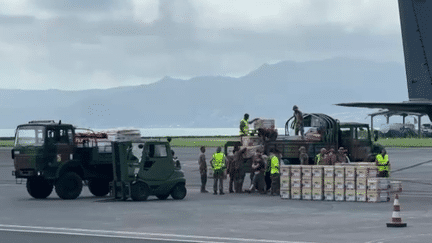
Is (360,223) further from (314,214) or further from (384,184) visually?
(384,184)

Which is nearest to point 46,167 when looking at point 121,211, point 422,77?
point 121,211

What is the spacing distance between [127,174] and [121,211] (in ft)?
11.0

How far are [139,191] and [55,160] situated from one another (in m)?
3.43

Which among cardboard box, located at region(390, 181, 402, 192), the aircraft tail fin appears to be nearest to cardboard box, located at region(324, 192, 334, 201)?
cardboard box, located at region(390, 181, 402, 192)

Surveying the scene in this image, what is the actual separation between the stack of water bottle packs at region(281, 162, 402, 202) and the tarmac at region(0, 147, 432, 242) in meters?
0.53

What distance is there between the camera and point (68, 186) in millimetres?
26172

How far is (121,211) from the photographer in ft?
71.6

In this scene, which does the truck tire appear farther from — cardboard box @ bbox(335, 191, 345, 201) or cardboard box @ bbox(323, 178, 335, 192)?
cardboard box @ bbox(335, 191, 345, 201)

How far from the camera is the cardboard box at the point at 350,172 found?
24.8 meters

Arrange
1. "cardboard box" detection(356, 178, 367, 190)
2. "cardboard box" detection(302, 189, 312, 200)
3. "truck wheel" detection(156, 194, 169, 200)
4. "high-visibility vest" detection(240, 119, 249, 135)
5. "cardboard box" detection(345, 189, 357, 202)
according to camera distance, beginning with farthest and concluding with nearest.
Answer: "high-visibility vest" detection(240, 119, 249, 135) → "truck wheel" detection(156, 194, 169, 200) → "cardboard box" detection(302, 189, 312, 200) → "cardboard box" detection(345, 189, 357, 202) → "cardboard box" detection(356, 178, 367, 190)

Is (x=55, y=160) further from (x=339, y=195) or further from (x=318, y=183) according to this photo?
(x=339, y=195)

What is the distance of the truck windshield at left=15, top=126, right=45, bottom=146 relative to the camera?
26.0 metres

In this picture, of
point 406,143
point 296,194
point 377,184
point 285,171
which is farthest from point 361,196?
point 406,143

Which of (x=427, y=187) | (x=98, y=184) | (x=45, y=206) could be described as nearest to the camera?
(x=45, y=206)
